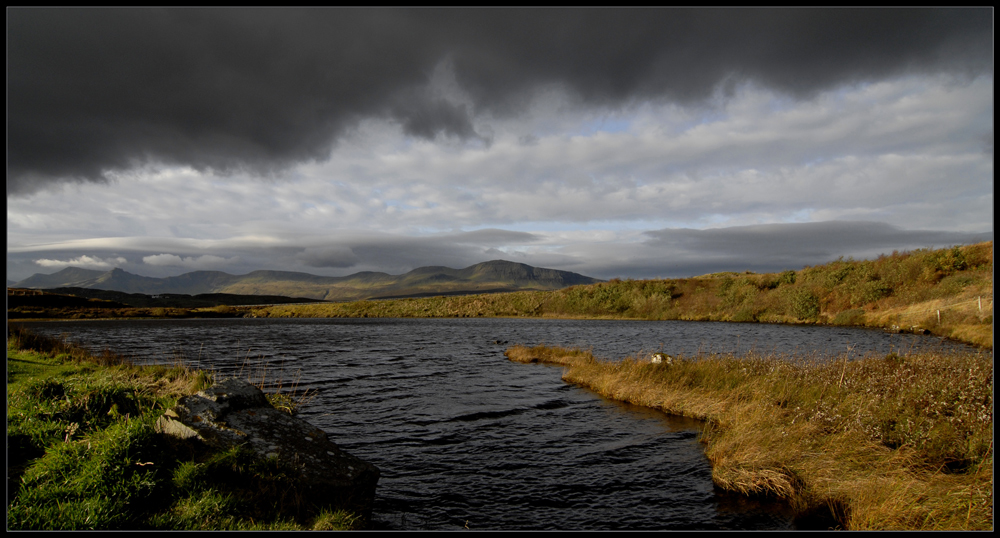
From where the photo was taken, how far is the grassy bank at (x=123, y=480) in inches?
235

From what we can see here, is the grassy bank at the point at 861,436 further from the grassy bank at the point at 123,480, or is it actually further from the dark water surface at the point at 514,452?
the grassy bank at the point at 123,480

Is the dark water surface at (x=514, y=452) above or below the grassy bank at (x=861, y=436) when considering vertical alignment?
below

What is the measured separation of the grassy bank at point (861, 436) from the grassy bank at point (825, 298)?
87.2 feet

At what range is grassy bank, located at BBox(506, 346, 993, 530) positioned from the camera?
312 inches

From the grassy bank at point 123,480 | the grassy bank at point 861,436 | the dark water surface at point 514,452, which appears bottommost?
the dark water surface at point 514,452

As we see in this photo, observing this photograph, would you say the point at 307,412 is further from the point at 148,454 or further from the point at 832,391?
the point at 832,391

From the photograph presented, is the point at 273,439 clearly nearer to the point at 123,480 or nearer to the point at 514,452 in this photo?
the point at 123,480

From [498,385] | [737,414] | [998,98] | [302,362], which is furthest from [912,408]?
[302,362]

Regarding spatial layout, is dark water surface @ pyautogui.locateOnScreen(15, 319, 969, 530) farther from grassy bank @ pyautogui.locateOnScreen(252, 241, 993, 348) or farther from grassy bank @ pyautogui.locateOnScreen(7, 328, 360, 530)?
grassy bank @ pyautogui.locateOnScreen(252, 241, 993, 348)

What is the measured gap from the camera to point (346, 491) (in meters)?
8.30

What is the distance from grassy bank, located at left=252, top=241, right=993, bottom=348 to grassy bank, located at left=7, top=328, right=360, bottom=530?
43.8m

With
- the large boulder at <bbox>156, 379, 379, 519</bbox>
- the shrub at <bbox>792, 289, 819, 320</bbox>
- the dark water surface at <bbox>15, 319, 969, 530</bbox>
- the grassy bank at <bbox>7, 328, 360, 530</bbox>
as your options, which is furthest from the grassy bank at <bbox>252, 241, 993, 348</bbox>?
the grassy bank at <bbox>7, 328, 360, 530</bbox>

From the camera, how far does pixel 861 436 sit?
10812mm

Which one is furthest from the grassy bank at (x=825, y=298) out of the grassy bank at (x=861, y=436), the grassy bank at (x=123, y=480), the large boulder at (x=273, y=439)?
the grassy bank at (x=123, y=480)
